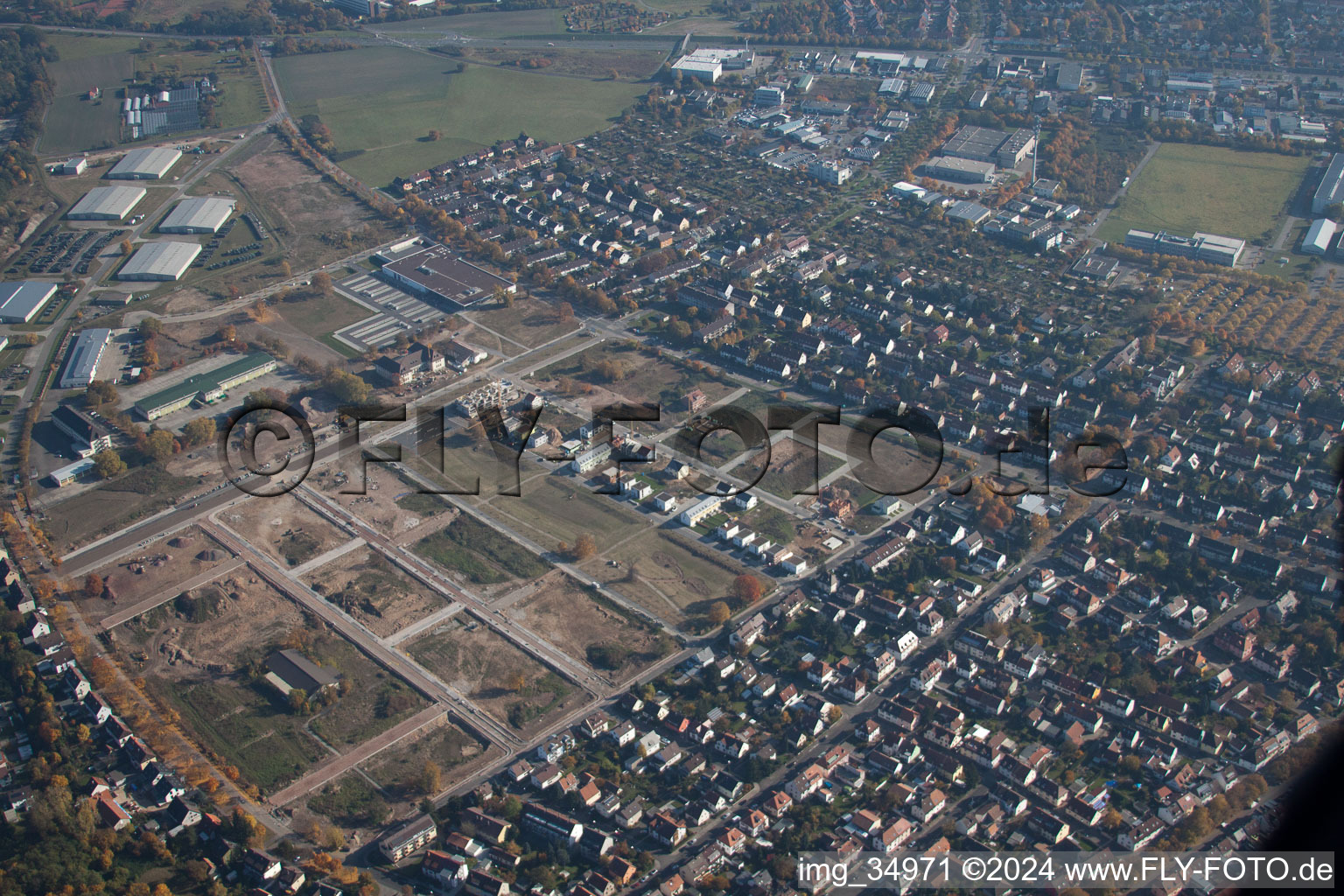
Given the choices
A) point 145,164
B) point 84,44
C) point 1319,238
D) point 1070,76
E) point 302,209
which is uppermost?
point 1070,76

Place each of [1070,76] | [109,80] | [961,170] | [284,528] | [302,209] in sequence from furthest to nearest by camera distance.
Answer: [109,80] < [1070,76] < [961,170] < [302,209] < [284,528]

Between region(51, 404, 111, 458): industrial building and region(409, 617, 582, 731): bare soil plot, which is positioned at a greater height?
region(51, 404, 111, 458): industrial building

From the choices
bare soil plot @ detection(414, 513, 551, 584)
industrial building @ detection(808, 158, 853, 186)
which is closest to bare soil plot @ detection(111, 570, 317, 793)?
bare soil plot @ detection(414, 513, 551, 584)

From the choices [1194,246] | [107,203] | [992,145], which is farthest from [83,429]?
[992,145]

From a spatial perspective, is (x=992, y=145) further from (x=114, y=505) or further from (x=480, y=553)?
(x=114, y=505)

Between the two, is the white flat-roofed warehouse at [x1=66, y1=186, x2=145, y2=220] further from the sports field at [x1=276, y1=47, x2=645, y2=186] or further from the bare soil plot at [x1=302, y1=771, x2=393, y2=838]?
the bare soil plot at [x1=302, y1=771, x2=393, y2=838]

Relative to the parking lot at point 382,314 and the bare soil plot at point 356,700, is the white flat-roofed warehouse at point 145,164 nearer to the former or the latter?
the parking lot at point 382,314
